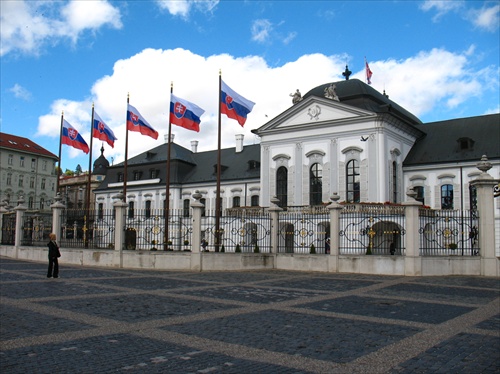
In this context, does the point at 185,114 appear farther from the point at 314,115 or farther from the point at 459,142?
the point at 459,142

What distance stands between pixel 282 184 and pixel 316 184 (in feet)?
10.6

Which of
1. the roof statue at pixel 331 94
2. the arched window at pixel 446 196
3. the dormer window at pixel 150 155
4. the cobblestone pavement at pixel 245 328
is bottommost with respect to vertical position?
the cobblestone pavement at pixel 245 328

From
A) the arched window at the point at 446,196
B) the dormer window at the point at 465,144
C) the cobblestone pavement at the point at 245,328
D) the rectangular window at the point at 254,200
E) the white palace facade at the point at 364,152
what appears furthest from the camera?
the rectangular window at the point at 254,200

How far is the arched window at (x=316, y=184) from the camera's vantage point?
39.5m

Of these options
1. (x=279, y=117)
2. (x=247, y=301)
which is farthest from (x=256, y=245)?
(x=279, y=117)

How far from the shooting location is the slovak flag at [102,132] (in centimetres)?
3059

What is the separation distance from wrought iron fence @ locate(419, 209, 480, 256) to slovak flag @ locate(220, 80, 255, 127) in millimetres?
11217

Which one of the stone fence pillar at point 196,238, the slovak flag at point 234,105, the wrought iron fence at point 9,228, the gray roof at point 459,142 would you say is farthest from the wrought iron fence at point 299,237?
the gray roof at point 459,142

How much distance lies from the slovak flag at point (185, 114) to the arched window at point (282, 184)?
16.9 meters

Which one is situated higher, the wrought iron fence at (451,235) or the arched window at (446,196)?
the arched window at (446,196)

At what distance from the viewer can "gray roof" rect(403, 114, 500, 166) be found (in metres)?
37.7

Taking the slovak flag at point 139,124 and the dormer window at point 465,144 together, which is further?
the dormer window at point 465,144

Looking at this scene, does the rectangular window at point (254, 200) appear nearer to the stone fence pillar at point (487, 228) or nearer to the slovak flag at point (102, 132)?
the slovak flag at point (102, 132)

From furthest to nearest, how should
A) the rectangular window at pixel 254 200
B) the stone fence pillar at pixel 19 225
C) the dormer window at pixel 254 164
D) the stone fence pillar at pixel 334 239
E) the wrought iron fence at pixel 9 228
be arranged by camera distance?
the dormer window at pixel 254 164 → the rectangular window at pixel 254 200 → the wrought iron fence at pixel 9 228 → the stone fence pillar at pixel 19 225 → the stone fence pillar at pixel 334 239
